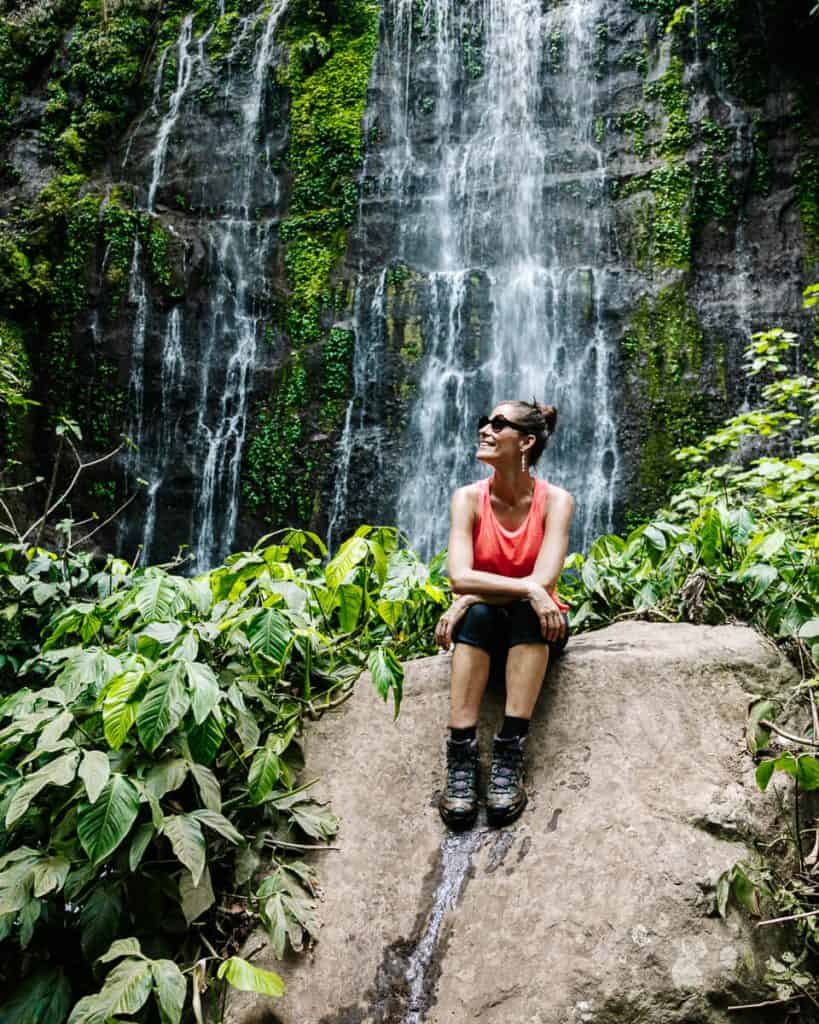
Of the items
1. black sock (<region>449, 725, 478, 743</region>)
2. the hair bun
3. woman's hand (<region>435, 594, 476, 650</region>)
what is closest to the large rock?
black sock (<region>449, 725, 478, 743</region>)

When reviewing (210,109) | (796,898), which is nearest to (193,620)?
(796,898)

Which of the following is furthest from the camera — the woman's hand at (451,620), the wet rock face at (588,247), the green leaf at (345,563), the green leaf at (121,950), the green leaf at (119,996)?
the wet rock face at (588,247)

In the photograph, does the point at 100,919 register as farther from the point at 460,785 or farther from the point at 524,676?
the point at 524,676

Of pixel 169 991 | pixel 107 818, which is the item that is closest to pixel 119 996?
pixel 169 991

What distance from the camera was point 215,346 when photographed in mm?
12828

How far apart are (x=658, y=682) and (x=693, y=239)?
10.5 meters

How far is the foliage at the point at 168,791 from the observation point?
208 centimetres

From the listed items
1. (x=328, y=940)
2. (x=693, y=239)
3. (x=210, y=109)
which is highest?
(x=210, y=109)

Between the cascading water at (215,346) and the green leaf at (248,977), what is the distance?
10.2m

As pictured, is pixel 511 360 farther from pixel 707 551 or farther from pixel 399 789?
pixel 399 789

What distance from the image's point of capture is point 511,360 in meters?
11.9

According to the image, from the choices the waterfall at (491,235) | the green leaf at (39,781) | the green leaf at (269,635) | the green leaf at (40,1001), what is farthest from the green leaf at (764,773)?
the waterfall at (491,235)

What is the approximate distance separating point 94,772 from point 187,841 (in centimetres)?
31

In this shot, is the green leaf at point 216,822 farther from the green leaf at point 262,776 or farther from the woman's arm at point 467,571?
the woman's arm at point 467,571
